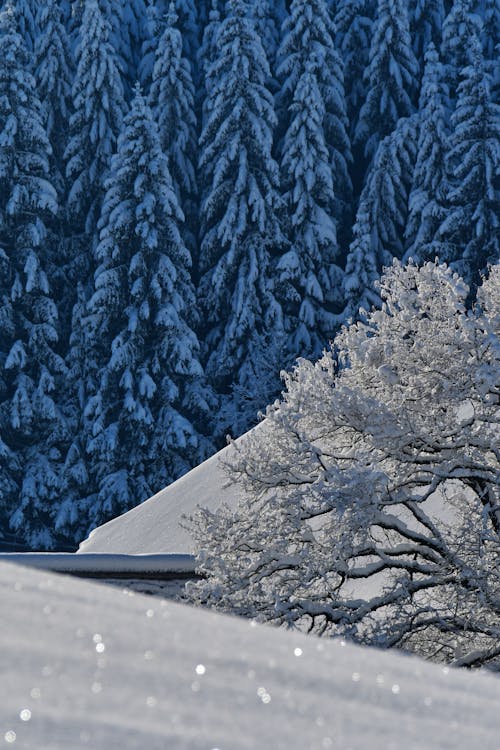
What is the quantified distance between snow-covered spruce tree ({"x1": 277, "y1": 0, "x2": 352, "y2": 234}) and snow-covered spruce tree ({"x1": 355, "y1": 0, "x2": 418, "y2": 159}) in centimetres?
96

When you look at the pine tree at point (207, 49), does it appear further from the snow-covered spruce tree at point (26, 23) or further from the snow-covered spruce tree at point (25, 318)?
the snow-covered spruce tree at point (25, 318)

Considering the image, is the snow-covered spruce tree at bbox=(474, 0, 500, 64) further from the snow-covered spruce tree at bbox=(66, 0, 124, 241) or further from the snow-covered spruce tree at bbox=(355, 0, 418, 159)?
the snow-covered spruce tree at bbox=(66, 0, 124, 241)

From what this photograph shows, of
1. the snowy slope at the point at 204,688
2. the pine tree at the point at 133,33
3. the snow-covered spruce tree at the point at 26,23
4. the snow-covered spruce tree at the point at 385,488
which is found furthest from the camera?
the pine tree at the point at 133,33

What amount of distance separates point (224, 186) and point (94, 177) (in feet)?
15.2

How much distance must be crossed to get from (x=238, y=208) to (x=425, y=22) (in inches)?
535

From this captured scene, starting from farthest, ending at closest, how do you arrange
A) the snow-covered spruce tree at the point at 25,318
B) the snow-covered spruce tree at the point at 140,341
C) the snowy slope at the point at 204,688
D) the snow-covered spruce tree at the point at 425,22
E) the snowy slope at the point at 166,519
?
1. the snow-covered spruce tree at the point at 425,22
2. the snow-covered spruce tree at the point at 25,318
3. the snow-covered spruce tree at the point at 140,341
4. the snowy slope at the point at 166,519
5. the snowy slope at the point at 204,688

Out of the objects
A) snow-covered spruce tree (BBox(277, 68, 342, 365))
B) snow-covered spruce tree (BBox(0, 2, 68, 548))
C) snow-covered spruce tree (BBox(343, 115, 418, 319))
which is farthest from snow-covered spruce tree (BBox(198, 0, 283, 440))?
snow-covered spruce tree (BBox(0, 2, 68, 548))

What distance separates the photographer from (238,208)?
1464 inches

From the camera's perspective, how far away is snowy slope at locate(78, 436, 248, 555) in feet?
54.2

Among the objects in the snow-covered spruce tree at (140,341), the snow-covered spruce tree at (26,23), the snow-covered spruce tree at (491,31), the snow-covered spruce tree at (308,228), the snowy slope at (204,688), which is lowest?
the snowy slope at (204,688)

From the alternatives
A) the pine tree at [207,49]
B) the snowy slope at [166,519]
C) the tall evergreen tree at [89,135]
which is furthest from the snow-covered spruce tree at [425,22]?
the snowy slope at [166,519]

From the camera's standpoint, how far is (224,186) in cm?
3778

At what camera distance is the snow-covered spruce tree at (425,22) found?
44.5 meters

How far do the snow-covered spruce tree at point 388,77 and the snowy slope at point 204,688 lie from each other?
4095 centimetres
